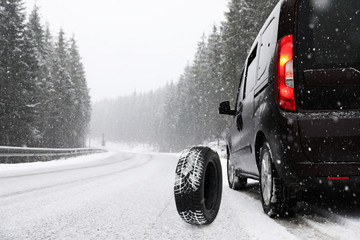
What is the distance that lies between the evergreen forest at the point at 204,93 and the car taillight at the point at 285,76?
676 inches

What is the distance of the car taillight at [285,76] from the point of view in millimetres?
2848

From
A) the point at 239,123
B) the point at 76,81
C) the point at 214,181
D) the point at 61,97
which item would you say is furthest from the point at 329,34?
the point at 76,81

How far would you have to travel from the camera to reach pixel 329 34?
2.85 m

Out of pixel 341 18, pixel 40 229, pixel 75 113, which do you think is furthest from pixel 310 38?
pixel 75 113

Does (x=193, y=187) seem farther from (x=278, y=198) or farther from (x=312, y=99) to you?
(x=312, y=99)

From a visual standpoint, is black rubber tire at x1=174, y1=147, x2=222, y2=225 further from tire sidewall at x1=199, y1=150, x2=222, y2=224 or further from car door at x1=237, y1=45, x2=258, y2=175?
car door at x1=237, y1=45, x2=258, y2=175

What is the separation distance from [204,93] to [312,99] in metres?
42.9

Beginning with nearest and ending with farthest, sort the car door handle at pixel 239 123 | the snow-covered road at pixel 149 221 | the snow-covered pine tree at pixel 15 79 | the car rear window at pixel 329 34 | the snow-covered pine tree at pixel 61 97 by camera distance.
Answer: the snow-covered road at pixel 149 221 < the car rear window at pixel 329 34 < the car door handle at pixel 239 123 < the snow-covered pine tree at pixel 15 79 < the snow-covered pine tree at pixel 61 97

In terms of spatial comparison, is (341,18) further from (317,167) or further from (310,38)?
(317,167)

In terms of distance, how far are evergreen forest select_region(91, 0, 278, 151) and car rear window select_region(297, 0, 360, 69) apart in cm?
1703

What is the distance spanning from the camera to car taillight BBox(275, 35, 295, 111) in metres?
2.85

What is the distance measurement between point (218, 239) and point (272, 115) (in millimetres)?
1298

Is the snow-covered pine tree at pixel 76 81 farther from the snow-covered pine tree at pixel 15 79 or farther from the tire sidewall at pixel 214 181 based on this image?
the tire sidewall at pixel 214 181

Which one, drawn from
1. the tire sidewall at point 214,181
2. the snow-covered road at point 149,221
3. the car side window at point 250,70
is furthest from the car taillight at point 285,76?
the car side window at point 250,70
